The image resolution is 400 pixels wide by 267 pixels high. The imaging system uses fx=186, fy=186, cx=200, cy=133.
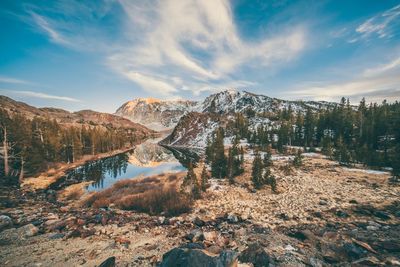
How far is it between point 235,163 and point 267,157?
9285 mm

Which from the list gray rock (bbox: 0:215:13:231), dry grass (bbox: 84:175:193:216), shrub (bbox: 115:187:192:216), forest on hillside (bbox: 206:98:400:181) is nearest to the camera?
gray rock (bbox: 0:215:13:231)

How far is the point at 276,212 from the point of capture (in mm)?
18906

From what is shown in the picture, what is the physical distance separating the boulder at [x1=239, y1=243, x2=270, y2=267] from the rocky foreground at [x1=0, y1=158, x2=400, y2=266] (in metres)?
0.05

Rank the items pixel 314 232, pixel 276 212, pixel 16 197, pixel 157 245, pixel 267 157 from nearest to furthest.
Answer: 1. pixel 157 245
2. pixel 314 232
3. pixel 276 212
4. pixel 16 197
5. pixel 267 157

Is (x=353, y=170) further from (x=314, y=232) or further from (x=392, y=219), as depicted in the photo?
(x=314, y=232)

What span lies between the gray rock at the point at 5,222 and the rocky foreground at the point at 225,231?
0.64 feet

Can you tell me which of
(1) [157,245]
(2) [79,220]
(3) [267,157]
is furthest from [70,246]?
(3) [267,157]

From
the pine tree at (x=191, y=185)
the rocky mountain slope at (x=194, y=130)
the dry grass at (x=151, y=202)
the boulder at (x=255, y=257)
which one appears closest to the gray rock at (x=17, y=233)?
the dry grass at (x=151, y=202)

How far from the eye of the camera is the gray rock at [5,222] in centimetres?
1588

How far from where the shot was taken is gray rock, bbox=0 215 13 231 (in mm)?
15884

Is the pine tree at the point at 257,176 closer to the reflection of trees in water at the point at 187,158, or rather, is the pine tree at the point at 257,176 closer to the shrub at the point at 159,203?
the shrub at the point at 159,203

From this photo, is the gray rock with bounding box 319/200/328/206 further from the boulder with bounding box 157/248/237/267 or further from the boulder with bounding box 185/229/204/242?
the boulder with bounding box 157/248/237/267

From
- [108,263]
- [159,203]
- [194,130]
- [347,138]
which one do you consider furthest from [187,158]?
[194,130]

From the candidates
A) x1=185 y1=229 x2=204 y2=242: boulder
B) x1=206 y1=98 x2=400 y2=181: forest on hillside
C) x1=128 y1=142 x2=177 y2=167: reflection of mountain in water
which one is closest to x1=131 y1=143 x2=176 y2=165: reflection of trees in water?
x1=128 y1=142 x2=177 y2=167: reflection of mountain in water
